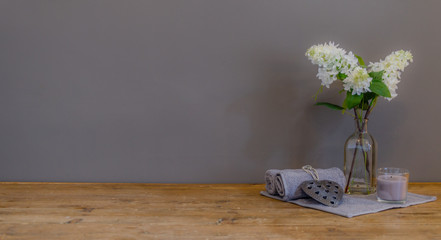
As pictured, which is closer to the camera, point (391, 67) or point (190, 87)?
point (391, 67)

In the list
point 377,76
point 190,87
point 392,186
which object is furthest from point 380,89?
point 190,87

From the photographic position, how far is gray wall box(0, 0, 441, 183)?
5.04 feet

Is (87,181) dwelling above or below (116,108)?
below

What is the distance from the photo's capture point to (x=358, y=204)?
48.4 inches

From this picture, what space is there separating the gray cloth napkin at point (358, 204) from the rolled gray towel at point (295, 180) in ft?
0.07

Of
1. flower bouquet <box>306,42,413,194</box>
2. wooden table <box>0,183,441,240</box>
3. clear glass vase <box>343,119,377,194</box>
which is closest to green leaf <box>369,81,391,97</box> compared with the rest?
flower bouquet <box>306,42,413,194</box>

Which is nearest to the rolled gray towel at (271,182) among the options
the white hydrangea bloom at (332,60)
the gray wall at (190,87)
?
the gray wall at (190,87)

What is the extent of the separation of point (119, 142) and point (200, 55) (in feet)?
1.39

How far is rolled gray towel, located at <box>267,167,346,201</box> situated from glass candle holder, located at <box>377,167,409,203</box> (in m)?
0.13

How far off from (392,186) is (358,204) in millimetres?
110

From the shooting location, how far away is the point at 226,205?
1240 millimetres

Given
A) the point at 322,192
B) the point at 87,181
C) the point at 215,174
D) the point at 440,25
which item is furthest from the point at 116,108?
the point at 440,25

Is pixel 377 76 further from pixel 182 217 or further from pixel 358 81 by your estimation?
pixel 182 217

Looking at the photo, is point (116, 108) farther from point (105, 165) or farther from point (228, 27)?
point (228, 27)
